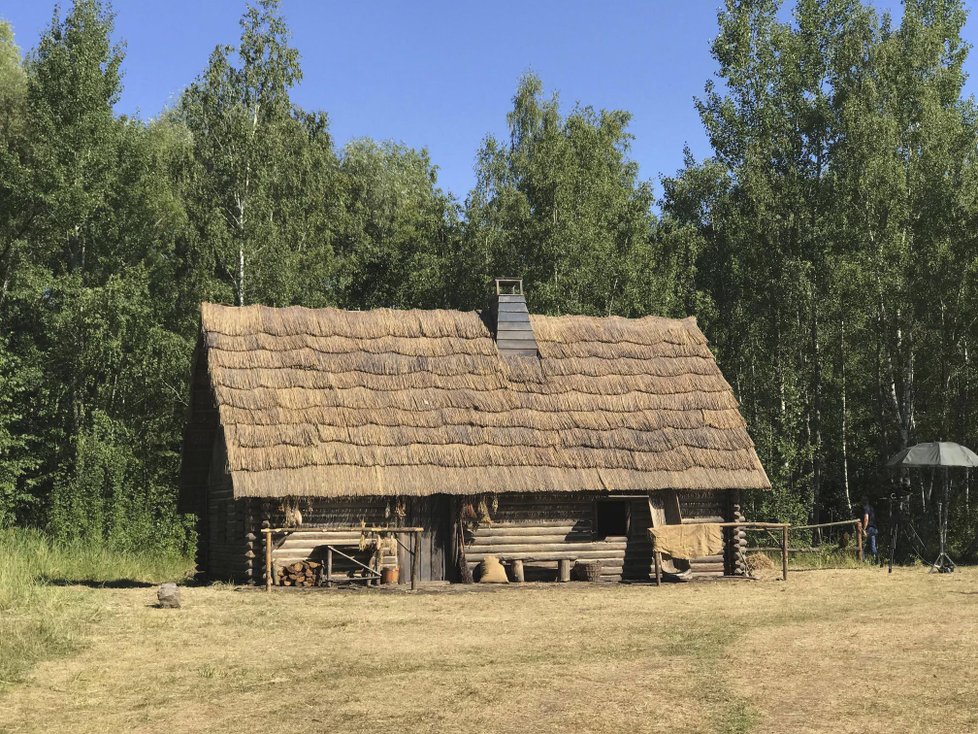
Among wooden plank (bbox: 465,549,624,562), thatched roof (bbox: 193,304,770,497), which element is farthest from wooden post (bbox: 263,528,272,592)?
wooden plank (bbox: 465,549,624,562)

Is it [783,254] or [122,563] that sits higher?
[783,254]

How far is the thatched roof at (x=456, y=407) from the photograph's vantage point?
2117cm

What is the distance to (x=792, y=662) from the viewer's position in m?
12.2

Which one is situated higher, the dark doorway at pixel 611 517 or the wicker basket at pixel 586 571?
the dark doorway at pixel 611 517

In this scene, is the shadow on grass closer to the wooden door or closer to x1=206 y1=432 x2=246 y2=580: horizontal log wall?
x1=206 y1=432 x2=246 y2=580: horizontal log wall

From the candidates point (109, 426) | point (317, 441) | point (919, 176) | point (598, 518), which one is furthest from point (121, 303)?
point (919, 176)

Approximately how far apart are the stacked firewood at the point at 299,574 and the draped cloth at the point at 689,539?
6486 mm

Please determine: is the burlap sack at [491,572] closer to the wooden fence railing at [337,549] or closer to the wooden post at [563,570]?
the wooden post at [563,570]

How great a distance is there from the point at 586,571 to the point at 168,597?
8817 millimetres

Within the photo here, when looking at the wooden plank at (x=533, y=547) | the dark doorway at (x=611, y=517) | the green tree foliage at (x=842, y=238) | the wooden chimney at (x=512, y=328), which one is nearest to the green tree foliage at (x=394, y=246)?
the green tree foliage at (x=842, y=238)

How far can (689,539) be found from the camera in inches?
874

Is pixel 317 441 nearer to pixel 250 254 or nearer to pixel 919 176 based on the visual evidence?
pixel 250 254

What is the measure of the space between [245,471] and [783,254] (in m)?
20.5

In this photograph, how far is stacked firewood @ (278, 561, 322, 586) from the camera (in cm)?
2080
